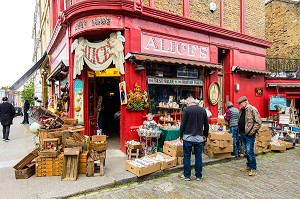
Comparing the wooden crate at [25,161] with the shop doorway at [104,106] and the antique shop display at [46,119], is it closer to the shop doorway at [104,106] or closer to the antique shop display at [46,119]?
the antique shop display at [46,119]

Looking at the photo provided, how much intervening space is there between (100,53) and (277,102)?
1001 centimetres

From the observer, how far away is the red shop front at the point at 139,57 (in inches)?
278

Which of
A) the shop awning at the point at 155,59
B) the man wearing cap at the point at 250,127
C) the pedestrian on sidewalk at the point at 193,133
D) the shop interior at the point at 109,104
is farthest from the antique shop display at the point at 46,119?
the man wearing cap at the point at 250,127

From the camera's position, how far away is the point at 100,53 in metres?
7.30

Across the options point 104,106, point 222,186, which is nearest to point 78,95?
point 104,106

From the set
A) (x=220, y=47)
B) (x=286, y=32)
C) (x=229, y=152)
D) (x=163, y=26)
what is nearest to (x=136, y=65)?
(x=163, y=26)

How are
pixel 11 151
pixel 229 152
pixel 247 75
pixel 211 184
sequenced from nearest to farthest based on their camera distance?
1. pixel 211 184
2. pixel 229 152
3. pixel 11 151
4. pixel 247 75

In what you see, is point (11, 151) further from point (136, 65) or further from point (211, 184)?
point (211, 184)

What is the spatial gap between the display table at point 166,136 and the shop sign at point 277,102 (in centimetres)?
748

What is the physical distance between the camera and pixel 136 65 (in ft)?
23.5

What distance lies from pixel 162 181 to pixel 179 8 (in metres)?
6.80

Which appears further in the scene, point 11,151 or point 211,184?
point 11,151

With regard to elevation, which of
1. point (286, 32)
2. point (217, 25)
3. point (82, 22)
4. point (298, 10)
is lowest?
point (82, 22)

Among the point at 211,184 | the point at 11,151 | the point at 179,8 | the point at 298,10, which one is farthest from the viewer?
the point at 298,10
